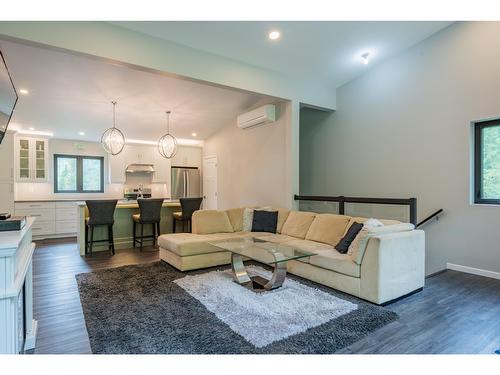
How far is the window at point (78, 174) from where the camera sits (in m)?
7.33

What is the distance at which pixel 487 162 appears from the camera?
4.16m

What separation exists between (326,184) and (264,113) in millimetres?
2064

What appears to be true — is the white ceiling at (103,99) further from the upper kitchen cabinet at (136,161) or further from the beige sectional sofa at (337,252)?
the beige sectional sofa at (337,252)

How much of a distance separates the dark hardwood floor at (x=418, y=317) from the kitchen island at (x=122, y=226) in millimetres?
1056

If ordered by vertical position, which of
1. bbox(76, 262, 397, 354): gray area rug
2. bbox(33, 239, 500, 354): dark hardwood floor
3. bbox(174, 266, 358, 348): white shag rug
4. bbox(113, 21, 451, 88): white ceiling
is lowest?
bbox(33, 239, 500, 354): dark hardwood floor

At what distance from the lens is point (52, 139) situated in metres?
7.16

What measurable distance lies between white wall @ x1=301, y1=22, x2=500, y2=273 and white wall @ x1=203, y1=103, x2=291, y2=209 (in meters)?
1.36

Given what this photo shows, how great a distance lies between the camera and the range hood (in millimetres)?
7824

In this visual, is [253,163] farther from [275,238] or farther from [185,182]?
[185,182]

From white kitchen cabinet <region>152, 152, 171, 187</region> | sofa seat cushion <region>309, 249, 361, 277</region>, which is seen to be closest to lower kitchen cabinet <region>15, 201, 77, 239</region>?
white kitchen cabinet <region>152, 152, 171, 187</region>

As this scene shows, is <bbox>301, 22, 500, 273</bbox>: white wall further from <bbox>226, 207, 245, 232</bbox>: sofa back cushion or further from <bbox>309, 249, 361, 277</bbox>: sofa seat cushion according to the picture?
<bbox>226, 207, 245, 232</bbox>: sofa back cushion

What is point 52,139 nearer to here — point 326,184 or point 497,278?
point 326,184
